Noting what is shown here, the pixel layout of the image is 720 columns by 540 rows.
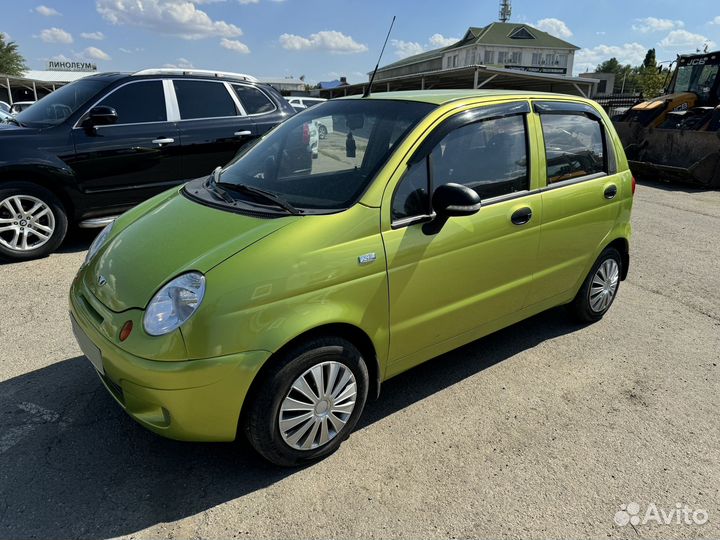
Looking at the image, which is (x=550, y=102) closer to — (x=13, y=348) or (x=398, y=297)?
(x=398, y=297)

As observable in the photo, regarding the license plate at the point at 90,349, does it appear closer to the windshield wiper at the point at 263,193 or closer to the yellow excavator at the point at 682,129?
the windshield wiper at the point at 263,193

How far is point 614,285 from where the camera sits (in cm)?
431

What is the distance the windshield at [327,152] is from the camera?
2.77 metres

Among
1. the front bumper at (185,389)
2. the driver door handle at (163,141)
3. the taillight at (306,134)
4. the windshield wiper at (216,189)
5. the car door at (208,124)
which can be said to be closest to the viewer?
the front bumper at (185,389)

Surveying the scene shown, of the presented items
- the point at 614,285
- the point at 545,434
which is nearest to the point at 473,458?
the point at 545,434

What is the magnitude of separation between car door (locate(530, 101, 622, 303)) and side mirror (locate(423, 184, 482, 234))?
95 cm

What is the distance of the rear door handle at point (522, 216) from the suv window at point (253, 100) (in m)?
4.60

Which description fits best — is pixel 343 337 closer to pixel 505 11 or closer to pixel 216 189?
pixel 216 189

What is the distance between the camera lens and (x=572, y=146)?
145 inches

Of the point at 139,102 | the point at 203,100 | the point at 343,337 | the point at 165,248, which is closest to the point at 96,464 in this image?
the point at 165,248

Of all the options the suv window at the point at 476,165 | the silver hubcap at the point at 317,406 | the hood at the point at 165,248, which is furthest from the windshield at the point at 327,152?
the silver hubcap at the point at 317,406

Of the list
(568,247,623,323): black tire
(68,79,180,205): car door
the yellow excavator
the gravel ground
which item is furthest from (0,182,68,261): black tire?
the yellow excavator

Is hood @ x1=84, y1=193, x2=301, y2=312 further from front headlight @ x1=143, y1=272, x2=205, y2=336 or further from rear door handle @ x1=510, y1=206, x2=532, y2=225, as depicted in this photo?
rear door handle @ x1=510, y1=206, x2=532, y2=225

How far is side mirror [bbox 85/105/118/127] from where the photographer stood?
538cm
